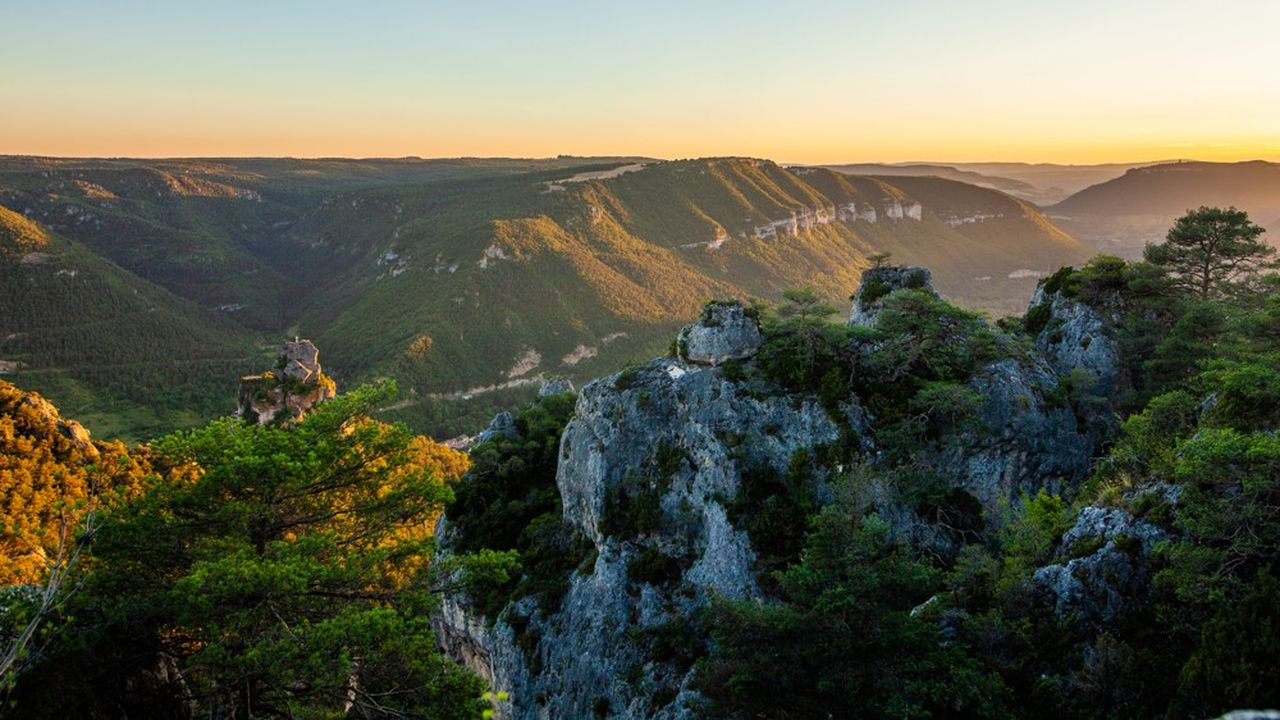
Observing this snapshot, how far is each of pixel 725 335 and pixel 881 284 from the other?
500 inches

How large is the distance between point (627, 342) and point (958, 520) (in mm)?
112469

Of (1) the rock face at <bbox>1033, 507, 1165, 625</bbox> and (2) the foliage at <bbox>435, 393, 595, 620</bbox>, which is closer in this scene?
(1) the rock face at <bbox>1033, 507, 1165, 625</bbox>

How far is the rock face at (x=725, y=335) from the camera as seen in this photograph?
25.4 meters

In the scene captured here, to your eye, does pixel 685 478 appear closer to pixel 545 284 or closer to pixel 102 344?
pixel 545 284

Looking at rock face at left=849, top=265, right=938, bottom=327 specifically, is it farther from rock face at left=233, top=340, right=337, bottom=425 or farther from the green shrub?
rock face at left=233, top=340, right=337, bottom=425

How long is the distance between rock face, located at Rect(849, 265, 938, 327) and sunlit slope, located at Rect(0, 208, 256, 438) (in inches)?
4417

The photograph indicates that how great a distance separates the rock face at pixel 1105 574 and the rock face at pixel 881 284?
63.6 ft

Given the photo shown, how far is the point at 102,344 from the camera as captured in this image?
393 feet

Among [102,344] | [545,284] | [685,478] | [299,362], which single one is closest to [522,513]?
[685,478]

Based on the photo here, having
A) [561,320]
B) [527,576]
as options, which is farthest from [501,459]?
[561,320]

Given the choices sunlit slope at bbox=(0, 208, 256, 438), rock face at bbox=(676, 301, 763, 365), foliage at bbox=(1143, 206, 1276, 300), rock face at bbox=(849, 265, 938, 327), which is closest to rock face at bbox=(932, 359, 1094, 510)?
rock face at bbox=(676, 301, 763, 365)

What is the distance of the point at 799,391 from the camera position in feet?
77.2

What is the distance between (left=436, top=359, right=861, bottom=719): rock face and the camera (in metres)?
21.3

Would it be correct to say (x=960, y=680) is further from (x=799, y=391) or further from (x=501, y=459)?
(x=501, y=459)
